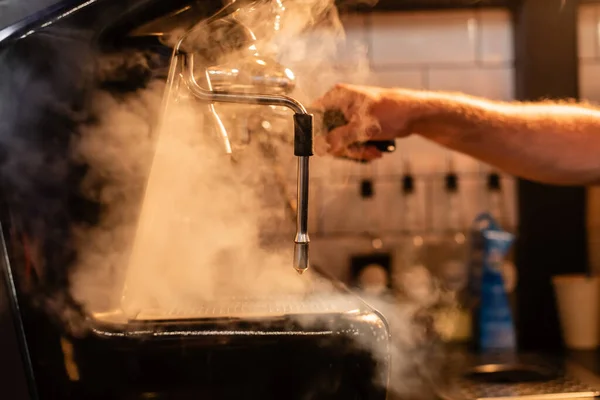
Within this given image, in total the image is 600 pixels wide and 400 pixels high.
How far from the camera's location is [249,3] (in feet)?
1.47

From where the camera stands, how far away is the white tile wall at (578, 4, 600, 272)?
135 cm

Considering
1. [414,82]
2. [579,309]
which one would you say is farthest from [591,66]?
[579,309]

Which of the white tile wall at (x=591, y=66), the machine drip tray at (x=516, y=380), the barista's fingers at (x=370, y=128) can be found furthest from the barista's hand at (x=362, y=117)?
the white tile wall at (x=591, y=66)

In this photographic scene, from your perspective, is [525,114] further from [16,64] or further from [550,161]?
[16,64]

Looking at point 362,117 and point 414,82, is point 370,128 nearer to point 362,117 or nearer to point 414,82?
point 362,117

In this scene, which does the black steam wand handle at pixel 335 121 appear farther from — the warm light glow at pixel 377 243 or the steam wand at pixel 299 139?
the warm light glow at pixel 377 243

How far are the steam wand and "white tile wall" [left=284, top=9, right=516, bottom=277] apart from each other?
3.01 feet

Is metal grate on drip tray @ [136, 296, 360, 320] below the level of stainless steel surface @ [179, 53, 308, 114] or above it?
below

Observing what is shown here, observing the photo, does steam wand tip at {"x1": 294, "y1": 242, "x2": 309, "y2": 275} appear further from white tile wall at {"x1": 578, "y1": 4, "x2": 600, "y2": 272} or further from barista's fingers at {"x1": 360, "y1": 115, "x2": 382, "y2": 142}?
white tile wall at {"x1": 578, "y1": 4, "x2": 600, "y2": 272}

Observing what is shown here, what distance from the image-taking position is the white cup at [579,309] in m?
1.21

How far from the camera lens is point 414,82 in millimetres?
1361

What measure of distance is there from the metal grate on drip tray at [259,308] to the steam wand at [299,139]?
0.19ft

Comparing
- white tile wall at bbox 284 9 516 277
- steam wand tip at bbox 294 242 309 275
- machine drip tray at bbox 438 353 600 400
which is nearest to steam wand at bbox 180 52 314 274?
steam wand tip at bbox 294 242 309 275

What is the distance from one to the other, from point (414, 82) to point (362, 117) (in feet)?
2.28
